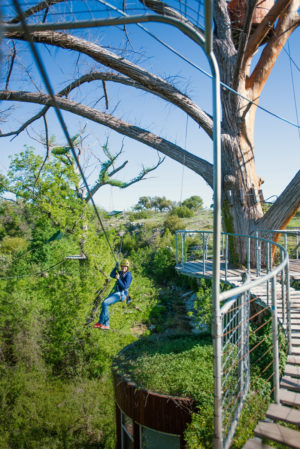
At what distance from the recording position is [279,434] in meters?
2.59

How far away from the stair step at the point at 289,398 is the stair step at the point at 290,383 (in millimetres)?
73

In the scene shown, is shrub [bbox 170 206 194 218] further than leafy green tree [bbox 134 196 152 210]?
No

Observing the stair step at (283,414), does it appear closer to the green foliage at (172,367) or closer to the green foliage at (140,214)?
the green foliage at (172,367)

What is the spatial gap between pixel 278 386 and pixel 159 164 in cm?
1780

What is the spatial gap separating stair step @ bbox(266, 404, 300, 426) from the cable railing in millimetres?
114

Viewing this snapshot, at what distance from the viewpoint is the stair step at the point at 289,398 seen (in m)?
2.97

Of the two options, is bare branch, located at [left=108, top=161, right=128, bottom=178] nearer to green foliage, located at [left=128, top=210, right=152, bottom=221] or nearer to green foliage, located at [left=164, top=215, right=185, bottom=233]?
green foliage, located at [left=164, top=215, right=185, bottom=233]

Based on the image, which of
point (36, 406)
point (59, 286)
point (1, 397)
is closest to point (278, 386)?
point (36, 406)

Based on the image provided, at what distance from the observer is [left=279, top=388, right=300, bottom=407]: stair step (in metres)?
2.97

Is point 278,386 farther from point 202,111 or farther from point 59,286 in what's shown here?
point 59,286

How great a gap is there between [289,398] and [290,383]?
0.93 ft

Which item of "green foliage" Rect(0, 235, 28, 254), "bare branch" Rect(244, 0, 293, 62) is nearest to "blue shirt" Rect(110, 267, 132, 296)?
"bare branch" Rect(244, 0, 293, 62)

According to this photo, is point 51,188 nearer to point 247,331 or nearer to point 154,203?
point 247,331

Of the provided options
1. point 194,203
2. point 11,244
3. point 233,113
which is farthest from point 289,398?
point 194,203
